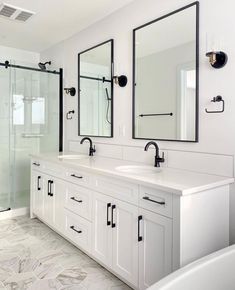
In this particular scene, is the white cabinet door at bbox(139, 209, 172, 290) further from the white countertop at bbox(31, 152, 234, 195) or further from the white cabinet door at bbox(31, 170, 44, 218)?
the white cabinet door at bbox(31, 170, 44, 218)

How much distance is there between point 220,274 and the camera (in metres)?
1.30

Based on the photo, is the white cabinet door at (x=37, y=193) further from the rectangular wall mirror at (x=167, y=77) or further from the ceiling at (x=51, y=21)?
the ceiling at (x=51, y=21)

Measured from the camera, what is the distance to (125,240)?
185 cm

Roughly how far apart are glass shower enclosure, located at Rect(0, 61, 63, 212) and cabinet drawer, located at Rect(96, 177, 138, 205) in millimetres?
1881

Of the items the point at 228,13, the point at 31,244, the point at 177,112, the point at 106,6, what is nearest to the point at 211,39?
the point at 228,13

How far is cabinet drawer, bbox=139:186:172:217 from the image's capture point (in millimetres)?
1521

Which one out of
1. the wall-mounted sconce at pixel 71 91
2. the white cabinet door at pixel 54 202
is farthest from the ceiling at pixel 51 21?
the white cabinet door at pixel 54 202

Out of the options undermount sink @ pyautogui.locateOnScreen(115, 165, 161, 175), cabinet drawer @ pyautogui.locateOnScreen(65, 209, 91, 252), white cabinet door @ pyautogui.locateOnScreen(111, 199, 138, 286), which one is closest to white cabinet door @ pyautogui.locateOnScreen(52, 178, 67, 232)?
cabinet drawer @ pyautogui.locateOnScreen(65, 209, 91, 252)

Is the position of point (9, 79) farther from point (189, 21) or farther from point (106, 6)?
point (189, 21)

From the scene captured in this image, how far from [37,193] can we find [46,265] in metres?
1.11

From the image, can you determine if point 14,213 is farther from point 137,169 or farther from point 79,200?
point 137,169

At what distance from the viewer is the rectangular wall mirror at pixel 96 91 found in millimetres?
2848

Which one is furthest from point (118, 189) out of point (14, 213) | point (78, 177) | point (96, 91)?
point (14, 213)

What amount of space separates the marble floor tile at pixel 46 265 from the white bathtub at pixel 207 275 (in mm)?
833
